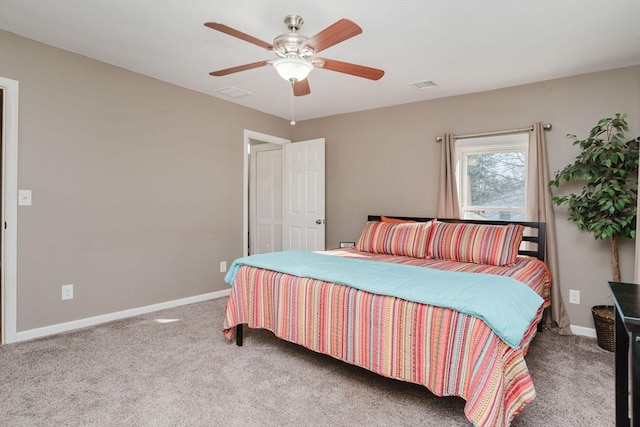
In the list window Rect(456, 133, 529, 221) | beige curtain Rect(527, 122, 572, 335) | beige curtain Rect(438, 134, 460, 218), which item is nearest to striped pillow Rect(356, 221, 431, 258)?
beige curtain Rect(438, 134, 460, 218)

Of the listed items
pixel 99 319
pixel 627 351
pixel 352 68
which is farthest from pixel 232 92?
pixel 627 351

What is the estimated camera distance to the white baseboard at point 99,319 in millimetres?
2938

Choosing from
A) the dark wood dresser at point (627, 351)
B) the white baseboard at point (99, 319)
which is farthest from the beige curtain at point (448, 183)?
the white baseboard at point (99, 319)

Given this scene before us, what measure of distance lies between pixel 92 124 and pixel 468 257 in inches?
141

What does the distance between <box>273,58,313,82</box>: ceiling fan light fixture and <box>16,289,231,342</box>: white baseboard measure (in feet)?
9.06

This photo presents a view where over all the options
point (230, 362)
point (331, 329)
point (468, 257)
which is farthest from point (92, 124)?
point (468, 257)

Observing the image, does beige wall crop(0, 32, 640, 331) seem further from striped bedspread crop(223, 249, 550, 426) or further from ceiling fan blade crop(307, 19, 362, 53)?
ceiling fan blade crop(307, 19, 362, 53)

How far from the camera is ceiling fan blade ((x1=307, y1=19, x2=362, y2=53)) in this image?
1848 mm

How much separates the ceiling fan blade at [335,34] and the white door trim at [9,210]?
7.96 ft

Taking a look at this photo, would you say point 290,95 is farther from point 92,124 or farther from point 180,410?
point 180,410

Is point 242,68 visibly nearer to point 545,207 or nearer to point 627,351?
point 627,351

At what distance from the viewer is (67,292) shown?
10.3 ft

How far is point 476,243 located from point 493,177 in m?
1.07

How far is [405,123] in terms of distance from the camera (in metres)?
4.40
